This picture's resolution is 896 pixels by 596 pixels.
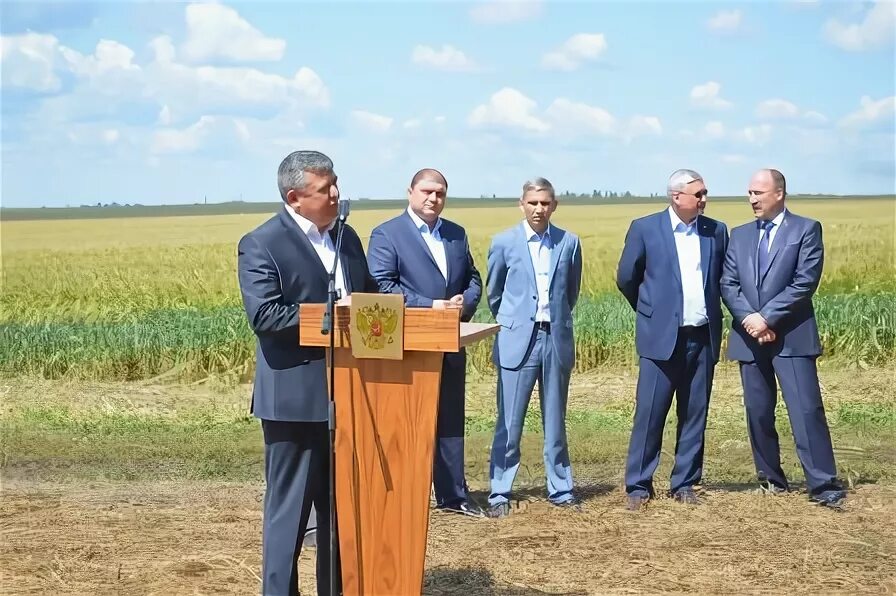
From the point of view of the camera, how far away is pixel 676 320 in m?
7.23

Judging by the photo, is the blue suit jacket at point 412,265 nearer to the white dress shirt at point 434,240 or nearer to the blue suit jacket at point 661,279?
the white dress shirt at point 434,240

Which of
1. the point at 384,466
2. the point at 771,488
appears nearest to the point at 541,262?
the point at 771,488

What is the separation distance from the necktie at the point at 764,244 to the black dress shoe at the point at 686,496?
143 cm

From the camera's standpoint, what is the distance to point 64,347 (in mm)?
12227

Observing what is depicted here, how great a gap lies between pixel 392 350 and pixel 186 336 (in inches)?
332

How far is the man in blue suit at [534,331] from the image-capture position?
23.6ft

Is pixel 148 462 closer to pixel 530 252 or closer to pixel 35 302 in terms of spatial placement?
pixel 530 252

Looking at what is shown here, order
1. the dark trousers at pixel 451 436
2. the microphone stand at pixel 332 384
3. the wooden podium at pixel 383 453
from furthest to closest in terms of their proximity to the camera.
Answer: the dark trousers at pixel 451 436 < the wooden podium at pixel 383 453 < the microphone stand at pixel 332 384

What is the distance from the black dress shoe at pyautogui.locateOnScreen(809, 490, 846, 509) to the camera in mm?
7230

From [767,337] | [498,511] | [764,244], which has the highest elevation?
[764,244]

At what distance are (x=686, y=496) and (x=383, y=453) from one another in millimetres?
3510

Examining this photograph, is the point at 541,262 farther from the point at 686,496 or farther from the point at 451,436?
the point at 686,496

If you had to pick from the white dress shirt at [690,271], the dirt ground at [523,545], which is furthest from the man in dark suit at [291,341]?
the white dress shirt at [690,271]

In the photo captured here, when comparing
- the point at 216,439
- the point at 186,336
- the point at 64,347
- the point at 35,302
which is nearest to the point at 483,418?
the point at 216,439
